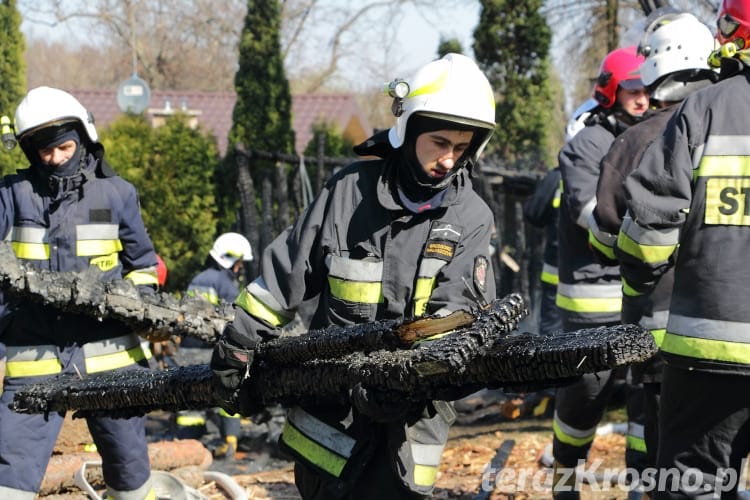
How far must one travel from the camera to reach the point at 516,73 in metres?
14.4

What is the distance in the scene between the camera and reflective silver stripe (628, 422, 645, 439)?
4883mm

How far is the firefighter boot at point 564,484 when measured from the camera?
5.16 m

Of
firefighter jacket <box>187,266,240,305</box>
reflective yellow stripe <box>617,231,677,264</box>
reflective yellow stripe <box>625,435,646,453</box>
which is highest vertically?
reflective yellow stripe <box>617,231,677,264</box>

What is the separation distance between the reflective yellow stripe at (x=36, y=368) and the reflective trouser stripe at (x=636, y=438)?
2.75 m

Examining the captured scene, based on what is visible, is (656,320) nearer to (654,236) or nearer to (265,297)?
(654,236)

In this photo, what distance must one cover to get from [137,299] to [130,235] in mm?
421

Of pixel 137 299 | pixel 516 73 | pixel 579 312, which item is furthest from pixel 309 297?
pixel 516 73

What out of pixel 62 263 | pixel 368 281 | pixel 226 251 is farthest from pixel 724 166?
pixel 226 251

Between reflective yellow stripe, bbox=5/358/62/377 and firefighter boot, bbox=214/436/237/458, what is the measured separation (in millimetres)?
3941

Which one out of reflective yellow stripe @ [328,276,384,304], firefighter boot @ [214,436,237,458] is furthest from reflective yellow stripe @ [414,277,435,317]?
firefighter boot @ [214,436,237,458]

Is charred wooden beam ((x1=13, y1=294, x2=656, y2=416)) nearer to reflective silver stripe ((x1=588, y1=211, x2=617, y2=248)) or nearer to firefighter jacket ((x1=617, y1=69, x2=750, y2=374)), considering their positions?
firefighter jacket ((x1=617, y1=69, x2=750, y2=374))

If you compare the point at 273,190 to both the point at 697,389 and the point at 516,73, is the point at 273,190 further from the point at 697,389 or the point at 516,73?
the point at 697,389

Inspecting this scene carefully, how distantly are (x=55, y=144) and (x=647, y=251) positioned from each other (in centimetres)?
288

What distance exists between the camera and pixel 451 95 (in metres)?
3.33
